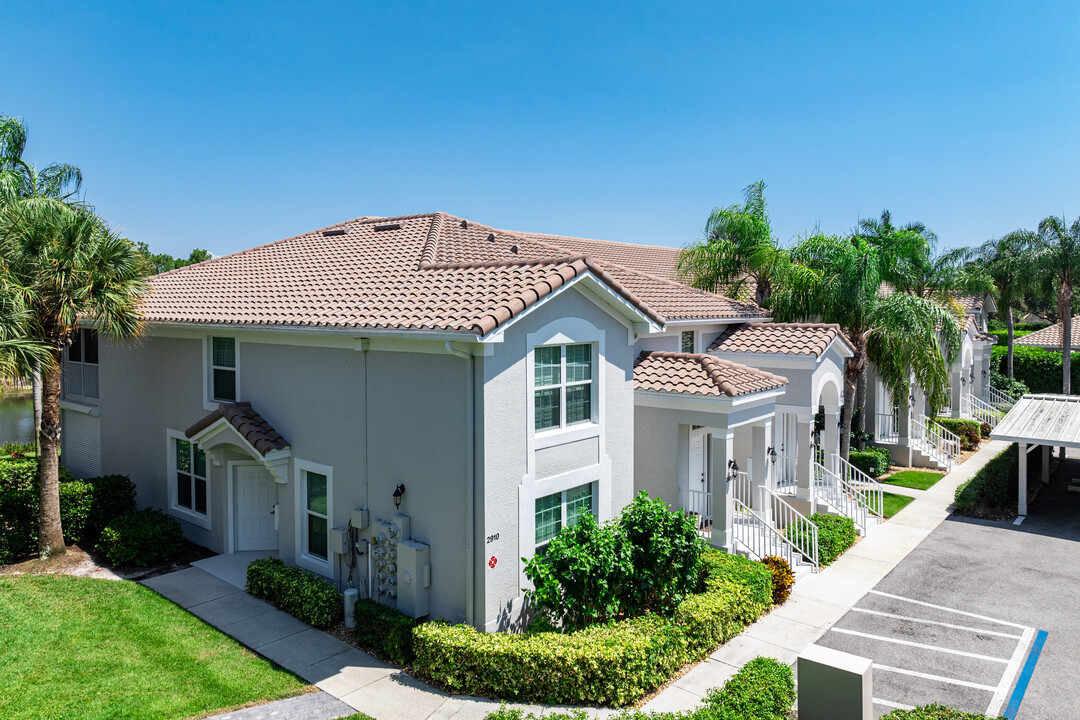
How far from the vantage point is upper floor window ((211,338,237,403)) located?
14.7m

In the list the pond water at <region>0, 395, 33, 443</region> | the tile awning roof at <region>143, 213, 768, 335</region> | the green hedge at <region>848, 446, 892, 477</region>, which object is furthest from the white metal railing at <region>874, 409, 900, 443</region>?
the pond water at <region>0, 395, 33, 443</region>

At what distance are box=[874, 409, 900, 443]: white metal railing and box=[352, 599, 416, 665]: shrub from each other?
75.4 feet

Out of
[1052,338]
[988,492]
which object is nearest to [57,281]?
[988,492]

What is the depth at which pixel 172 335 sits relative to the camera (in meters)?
16.1

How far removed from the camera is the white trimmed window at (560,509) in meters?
11.6

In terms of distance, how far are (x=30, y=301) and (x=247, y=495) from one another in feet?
19.4

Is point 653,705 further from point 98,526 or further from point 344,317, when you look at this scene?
point 98,526

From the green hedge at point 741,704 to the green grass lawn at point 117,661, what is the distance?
3.94 metres

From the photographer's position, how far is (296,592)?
11945 millimetres

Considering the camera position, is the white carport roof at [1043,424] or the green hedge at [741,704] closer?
the green hedge at [741,704]

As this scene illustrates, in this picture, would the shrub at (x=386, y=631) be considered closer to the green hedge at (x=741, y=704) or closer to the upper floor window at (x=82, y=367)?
the green hedge at (x=741, y=704)

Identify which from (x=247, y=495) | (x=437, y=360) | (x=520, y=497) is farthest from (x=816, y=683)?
(x=247, y=495)

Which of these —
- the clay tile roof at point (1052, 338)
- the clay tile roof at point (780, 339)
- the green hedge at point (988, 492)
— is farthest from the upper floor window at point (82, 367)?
the clay tile roof at point (1052, 338)

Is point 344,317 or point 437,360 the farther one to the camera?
point 344,317
